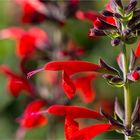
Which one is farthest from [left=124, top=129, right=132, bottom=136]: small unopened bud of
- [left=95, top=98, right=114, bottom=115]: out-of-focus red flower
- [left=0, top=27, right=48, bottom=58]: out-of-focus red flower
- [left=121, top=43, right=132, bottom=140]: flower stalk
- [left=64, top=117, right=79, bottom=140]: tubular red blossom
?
[left=95, top=98, right=114, bottom=115]: out-of-focus red flower

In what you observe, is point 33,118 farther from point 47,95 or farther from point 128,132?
point 128,132

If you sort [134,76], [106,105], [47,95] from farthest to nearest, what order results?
1. [106,105]
2. [47,95]
3. [134,76]

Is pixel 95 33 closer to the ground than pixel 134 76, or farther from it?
farther from it

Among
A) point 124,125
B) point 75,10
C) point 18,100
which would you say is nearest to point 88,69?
point 124,125

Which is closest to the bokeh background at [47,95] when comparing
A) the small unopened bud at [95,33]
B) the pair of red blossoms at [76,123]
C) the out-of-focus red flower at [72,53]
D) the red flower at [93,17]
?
the out-of-focus red flower at [72,53]

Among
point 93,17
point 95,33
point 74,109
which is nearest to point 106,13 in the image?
point 95,33
